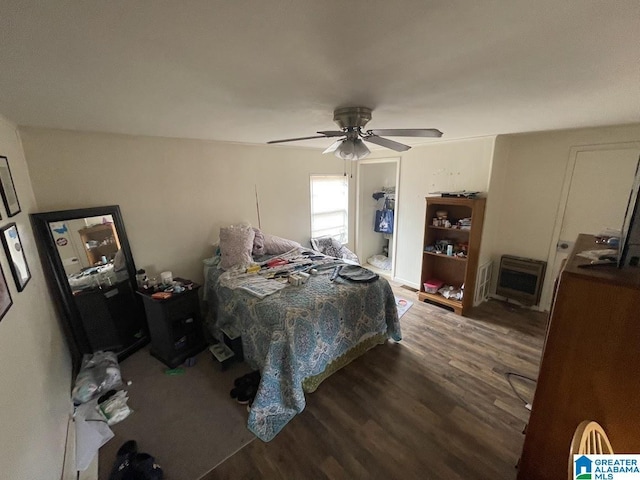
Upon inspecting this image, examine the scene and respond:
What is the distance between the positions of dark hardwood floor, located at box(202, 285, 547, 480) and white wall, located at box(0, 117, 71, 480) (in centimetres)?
88

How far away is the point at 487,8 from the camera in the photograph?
0.70 m

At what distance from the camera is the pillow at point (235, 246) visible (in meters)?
2.86

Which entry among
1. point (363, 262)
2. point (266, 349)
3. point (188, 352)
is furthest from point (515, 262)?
point (188, 352)

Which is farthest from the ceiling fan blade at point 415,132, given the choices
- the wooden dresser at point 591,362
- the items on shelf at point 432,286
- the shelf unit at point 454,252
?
the items on shelf at point 432,286

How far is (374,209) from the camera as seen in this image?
16.4 feet

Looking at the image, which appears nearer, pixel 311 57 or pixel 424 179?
pixel 311 57

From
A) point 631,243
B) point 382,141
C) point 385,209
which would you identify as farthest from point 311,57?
point 385,209

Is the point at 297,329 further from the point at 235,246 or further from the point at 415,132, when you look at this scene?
the point at 415,132

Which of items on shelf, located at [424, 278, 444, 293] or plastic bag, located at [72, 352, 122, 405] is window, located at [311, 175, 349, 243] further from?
plastic bag, located at [72, 352, 122, 405]

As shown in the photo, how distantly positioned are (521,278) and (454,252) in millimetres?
928

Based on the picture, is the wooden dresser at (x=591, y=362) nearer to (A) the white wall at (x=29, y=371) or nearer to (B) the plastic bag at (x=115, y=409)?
(A) the white wall at (x=29, y=371)

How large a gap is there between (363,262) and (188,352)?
3393mm

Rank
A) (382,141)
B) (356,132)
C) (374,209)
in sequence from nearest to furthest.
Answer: (356,132) → (382,141) → (374,209)

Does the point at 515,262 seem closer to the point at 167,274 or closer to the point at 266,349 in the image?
the point at 266,349
